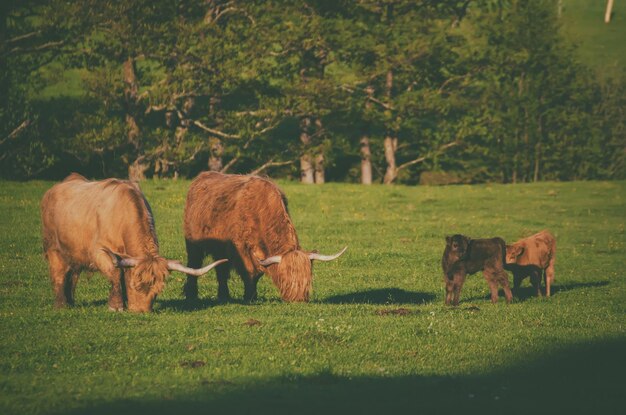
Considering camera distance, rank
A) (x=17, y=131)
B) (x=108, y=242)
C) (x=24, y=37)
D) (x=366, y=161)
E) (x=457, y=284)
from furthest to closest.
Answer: (x=366, y=161) → (x=24, y=37) → (x=17, y=131) → (x=457, y=284) → (x=108, y=242)

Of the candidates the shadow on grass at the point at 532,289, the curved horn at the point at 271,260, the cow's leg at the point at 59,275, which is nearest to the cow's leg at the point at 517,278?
the shadow on grass at the point at 532,289

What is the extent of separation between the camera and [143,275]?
580 inches

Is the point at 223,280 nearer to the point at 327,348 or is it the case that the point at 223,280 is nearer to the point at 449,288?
the point at 449,288

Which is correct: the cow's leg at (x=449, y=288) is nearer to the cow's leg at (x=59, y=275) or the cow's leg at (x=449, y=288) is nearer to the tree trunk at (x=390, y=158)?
the cow's leg at (x=59, y=275)

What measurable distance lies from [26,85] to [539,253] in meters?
30.9

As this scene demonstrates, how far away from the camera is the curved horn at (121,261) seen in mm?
14711

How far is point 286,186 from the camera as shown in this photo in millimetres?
39406

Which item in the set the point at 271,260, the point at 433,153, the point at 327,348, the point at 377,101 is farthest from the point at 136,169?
the point at 327,348

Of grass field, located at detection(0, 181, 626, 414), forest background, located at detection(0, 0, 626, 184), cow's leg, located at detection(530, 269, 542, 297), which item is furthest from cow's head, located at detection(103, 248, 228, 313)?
forest background, located at detection(0, 0, 626, 184)

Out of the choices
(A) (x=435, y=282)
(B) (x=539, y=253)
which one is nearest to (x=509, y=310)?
(B) (x=539, y=253)

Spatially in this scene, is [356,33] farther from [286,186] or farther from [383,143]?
[286,186]

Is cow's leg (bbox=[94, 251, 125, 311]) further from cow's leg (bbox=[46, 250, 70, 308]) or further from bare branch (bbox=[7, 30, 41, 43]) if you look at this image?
bare branch (bbox=[7, 30, 41, 43])

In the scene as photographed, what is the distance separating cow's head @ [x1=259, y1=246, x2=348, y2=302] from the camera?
54.5 ft

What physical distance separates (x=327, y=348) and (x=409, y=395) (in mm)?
2445
